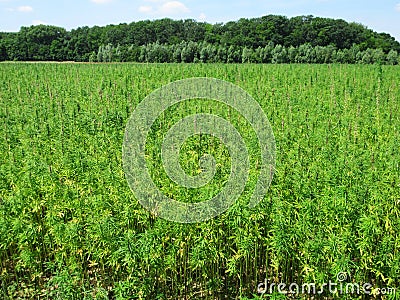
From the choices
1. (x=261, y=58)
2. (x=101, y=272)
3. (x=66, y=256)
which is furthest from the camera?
(x=261, y=58)

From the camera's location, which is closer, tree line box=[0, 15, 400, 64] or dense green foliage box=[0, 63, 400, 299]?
dense green foliage box=[0, 63, 400, 299]

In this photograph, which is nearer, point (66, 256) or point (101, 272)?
point (66, 256)

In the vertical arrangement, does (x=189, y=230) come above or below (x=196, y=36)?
below

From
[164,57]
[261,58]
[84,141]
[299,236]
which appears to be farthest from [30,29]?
[299,236]

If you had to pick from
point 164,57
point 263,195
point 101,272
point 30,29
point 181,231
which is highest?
point 30,29

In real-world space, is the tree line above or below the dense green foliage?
above

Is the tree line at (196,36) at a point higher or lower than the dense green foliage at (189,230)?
higher

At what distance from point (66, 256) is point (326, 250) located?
2.69 m

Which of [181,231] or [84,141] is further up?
[84,141]

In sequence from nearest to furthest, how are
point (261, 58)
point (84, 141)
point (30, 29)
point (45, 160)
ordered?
point (45, 160), point (84, 141), point (261, 58), point (30, 29)

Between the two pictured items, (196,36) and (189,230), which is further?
(196,36)

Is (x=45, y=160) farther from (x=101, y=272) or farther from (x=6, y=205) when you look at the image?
(x=101, y=272)

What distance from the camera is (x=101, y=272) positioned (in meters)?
4.82

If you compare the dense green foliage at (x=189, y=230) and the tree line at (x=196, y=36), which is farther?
the tree line at (x=196, y=36)
